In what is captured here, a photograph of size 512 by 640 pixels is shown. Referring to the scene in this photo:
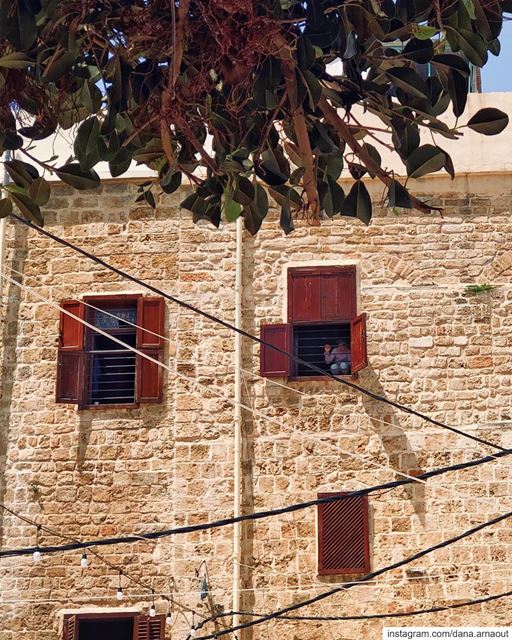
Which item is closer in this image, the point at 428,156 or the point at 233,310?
the point at 428,156

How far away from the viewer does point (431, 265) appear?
12.8 m

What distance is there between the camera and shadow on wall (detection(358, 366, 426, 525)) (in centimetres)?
1214

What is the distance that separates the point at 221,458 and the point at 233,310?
1.40 meters

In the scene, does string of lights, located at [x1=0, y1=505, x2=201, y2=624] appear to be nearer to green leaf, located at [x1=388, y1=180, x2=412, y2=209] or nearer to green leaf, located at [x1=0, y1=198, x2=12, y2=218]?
green leaf, located at [x1=0, y1=198, x2=12, y2=218]

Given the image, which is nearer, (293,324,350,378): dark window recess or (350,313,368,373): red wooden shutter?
(350,313,368,373): red wooden shutter

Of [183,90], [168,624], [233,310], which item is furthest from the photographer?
[233,310]

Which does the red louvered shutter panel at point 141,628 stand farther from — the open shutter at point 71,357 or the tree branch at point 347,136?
the tree branch at point 347,136

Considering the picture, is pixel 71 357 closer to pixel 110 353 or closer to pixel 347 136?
pixel 110 353

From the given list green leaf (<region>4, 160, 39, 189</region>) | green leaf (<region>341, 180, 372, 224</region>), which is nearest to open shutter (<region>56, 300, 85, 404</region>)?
green leaf (<region>4, 160, 39, 189</region>)

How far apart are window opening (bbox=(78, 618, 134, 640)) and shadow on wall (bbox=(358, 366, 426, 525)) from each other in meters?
2.72

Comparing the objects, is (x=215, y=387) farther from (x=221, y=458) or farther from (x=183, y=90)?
(x=183, y=90)

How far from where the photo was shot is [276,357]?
12.5 metres

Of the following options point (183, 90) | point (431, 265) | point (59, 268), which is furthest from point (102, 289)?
point (183, 90)

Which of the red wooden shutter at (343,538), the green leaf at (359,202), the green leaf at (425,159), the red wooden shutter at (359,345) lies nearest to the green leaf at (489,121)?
the green leaf at (425,159)
